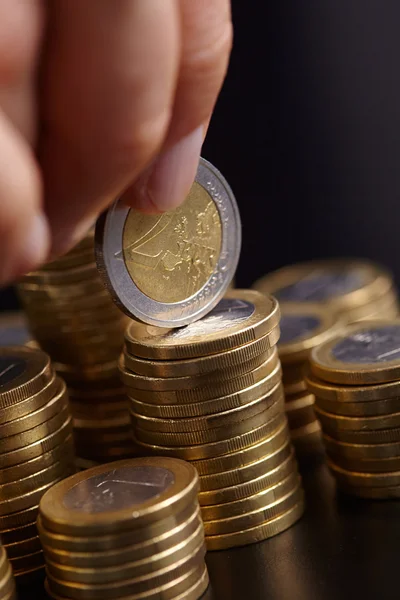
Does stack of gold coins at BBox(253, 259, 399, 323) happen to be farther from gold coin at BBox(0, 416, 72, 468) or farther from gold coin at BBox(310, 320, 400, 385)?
gold coin at BBox(0, 416, 72, 468)

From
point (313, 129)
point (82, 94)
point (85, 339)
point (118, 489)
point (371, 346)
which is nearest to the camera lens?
point (82, 94)

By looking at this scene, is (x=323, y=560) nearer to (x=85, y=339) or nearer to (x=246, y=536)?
(x=246, y=536)

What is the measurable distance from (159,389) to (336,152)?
1.48 m

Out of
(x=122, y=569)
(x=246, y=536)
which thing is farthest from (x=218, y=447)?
(x=122, y=569)

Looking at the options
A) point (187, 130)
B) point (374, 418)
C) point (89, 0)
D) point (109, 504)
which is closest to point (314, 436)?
point (374, 418)

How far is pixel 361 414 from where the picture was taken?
1304mm

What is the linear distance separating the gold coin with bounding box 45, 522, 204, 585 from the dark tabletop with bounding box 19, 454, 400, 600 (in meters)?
0.08

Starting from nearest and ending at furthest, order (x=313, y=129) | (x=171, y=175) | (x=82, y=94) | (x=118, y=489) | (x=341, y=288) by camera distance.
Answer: (x=82, y=94), (x=171, y=175), (x=118, y=489), (x=341, y=288), (x=313, y=129)

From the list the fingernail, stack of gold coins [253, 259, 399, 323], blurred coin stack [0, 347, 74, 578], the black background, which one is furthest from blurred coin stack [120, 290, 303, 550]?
→ the black background

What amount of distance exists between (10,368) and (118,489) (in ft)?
0.85

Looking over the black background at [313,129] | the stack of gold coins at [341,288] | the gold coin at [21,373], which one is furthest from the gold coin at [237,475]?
the black background at [313,129]

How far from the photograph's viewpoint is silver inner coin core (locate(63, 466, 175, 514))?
43.9 inches

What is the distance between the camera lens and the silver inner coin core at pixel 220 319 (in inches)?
49.8

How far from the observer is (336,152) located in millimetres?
2572
